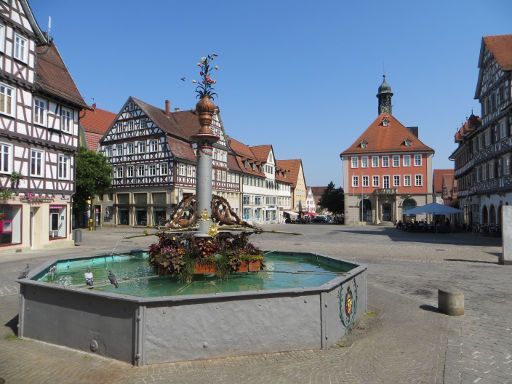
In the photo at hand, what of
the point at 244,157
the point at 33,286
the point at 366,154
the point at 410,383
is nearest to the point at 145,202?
the point at 244,157

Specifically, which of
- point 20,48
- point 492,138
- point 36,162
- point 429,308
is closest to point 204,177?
point 429,308

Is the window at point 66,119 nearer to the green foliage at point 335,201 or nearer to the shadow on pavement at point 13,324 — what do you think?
the shadow on pavement at point 13,324

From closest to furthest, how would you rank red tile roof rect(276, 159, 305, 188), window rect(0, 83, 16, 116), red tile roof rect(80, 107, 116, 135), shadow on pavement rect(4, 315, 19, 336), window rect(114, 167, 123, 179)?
shadow on pavement rect(4, 315, 19, 336), window rect(0, 83, 16, 116), window rect(114, 167, 123, 179), red tile roof rect(80, 107, 116, 135), red tile roof rect(276, 159, 305, 188)

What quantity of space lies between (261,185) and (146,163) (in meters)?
25.8

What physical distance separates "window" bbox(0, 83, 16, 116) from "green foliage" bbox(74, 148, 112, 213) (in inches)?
840

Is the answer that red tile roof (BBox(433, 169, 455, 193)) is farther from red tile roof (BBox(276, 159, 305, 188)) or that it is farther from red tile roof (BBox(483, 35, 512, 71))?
red tile roof (BBox(483, 35, 512, 71))

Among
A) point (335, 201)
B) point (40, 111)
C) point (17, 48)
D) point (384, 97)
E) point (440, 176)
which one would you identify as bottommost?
point (335, 201)

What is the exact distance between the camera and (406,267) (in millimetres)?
16578

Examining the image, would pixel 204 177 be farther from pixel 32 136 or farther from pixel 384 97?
pixel 384 97

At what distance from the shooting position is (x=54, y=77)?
998 inches

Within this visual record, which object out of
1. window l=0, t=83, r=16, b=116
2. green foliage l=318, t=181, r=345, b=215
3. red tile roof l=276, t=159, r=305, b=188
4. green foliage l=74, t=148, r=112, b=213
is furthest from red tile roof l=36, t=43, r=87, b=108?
red tile roof l=276, t=159, r=305, b=188

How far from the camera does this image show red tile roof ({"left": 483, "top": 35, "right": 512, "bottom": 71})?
108 ft

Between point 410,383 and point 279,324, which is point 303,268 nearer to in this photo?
point 279,324

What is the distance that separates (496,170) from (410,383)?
34747 mm
